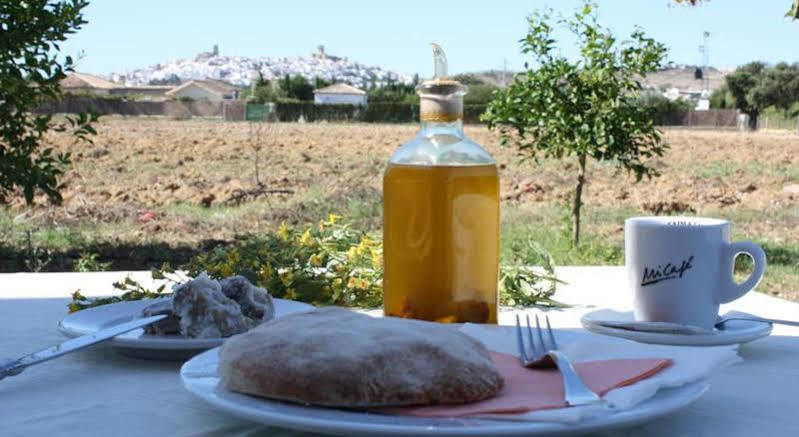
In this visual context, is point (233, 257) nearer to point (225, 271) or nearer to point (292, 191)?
point (225, 271)

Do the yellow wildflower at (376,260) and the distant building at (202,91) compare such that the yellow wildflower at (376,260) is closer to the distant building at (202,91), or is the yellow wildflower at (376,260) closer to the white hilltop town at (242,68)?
the distant building at (202,91)

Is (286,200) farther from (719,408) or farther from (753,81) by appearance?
(753,81)

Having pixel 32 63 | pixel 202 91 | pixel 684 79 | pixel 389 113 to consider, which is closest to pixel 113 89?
pixel 202 91

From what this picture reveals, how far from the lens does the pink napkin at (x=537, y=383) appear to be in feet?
2.58

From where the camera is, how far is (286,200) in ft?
38.0

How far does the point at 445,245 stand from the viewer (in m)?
1.19

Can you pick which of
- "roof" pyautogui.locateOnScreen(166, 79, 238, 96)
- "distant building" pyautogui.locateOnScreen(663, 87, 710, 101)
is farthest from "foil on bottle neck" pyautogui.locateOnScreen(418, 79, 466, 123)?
"roof" pyautogui.locateOnScreen(166, 79, 238, 96)

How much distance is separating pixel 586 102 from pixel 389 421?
563 cm

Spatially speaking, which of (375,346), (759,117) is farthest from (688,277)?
(759,117)

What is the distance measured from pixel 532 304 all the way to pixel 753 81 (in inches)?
2171

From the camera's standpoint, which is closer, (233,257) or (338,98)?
(233,257)

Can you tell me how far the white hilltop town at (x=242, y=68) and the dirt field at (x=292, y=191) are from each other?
133m

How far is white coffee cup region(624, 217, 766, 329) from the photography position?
125cm

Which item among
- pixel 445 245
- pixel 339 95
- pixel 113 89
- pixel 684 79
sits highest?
pixel 684 79
